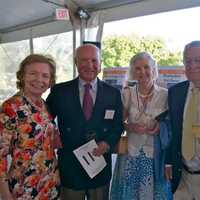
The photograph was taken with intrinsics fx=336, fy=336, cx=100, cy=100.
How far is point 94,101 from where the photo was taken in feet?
6.77

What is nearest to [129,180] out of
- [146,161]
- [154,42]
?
[146,161]

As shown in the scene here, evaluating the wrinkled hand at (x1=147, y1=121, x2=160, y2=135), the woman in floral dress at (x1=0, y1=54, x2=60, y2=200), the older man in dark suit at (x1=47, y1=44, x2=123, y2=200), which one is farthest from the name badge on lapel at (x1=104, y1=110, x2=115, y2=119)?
the woman in floral dress at (x1=0, y1=54, x2=60, y2=200)

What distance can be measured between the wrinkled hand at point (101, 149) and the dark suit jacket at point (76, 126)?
3 centimetres

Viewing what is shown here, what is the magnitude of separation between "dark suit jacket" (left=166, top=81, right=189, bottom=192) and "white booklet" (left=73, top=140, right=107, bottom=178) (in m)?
0.46

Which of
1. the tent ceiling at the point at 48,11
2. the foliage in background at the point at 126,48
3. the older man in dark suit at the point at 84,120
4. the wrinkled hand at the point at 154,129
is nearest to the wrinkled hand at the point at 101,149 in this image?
the older man in dark suit at the point at 84,120

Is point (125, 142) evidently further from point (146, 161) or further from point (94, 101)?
point (94, 101)

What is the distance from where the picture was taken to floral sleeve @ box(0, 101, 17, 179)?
160cm

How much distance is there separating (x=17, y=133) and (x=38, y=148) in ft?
0.50

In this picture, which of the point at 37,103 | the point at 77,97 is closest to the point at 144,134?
the point at 77,97

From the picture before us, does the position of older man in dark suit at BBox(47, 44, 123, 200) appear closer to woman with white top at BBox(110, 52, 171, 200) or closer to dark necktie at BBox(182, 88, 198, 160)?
woman with white top at BBox(110, 52, 171, 200)

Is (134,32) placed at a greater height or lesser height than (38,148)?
greater

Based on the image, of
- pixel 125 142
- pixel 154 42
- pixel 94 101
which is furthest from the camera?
pixel 154 42

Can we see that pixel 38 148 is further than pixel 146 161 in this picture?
No

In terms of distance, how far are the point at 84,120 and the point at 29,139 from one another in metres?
0.43
